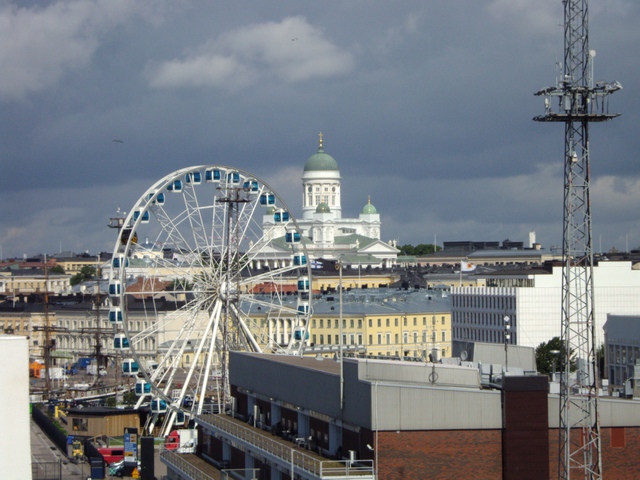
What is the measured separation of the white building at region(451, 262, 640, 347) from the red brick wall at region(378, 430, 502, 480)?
71.6 metres

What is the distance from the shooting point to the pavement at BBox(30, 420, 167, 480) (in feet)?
225

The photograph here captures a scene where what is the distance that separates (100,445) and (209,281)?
15.8 m

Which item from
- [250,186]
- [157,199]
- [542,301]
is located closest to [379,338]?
[542,301]

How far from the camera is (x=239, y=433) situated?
4975 cm

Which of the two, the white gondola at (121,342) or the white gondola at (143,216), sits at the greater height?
the white gondola at (143,216)

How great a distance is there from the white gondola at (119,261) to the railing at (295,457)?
56.7 feet

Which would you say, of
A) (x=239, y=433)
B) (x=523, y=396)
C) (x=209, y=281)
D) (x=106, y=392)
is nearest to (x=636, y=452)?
(x=523, y=396)

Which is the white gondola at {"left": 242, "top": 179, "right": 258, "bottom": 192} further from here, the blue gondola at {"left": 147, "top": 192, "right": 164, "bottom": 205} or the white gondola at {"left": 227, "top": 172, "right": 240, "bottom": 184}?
the blue gondola at {"left": 147, "top": 192, "right": 164, "bottom": 205}

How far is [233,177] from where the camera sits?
7550 centimetres

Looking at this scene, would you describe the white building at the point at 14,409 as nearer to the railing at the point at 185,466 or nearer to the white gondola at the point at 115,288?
the railing at the point at 185,466

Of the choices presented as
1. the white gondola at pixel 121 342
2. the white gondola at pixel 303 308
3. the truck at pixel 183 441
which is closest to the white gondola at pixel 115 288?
the white gondola at pixel 121 342

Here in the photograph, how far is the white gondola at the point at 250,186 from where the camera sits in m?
75.4

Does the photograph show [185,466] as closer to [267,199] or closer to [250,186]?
[250,186]

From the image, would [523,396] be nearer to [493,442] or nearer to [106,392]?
[493,442]
